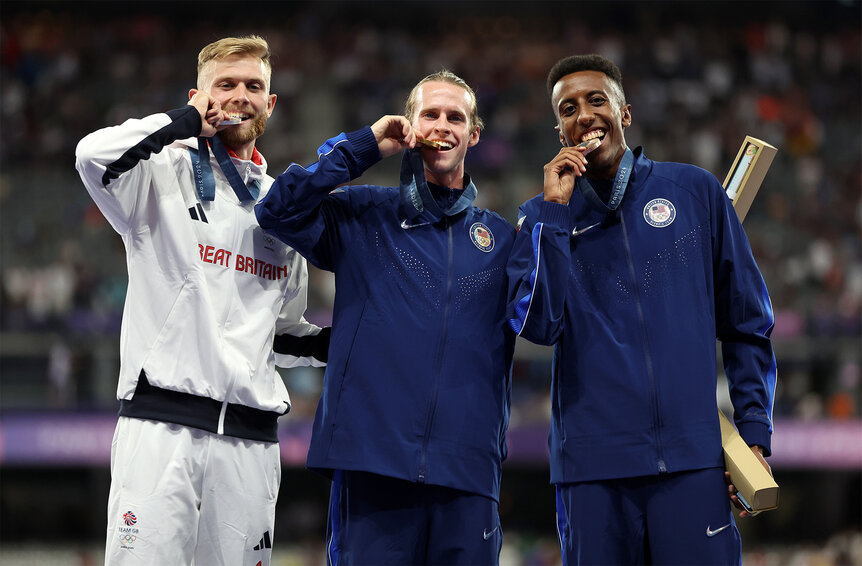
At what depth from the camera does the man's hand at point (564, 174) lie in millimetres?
4277

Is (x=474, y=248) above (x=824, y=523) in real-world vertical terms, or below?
above

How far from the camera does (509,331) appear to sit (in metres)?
4.36

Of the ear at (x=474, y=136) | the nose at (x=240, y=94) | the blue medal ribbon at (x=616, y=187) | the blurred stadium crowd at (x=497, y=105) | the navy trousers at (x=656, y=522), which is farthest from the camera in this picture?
the blurred stadium crowd at (x=497, y=105)

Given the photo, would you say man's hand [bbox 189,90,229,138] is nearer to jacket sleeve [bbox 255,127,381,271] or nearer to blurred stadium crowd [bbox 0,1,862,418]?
jacket sleeve [bbox 255,127,381,271]

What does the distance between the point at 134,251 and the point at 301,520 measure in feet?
44.5

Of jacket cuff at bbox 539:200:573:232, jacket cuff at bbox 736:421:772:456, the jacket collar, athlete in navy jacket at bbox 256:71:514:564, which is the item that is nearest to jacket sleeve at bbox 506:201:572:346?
jacket cuff at bbox 539:200:573:232

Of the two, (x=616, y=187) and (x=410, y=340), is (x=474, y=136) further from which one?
(x=410, y=340)

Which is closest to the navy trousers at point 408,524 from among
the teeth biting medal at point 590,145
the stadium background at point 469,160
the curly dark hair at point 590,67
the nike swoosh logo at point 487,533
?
the nike swoosh logo at point 487,533

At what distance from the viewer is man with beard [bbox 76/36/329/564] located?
411 centimetres

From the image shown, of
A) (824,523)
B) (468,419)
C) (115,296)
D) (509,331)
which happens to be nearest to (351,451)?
(468,419)

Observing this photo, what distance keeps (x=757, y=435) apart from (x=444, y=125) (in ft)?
6.42

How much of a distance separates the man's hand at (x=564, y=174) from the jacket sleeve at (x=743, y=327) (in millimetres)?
648

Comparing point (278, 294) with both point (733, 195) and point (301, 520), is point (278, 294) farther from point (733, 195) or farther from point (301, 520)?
point (301, 520)

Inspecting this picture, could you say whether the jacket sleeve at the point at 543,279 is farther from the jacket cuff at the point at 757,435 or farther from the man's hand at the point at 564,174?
the jacket cuff at the point at 757,435
